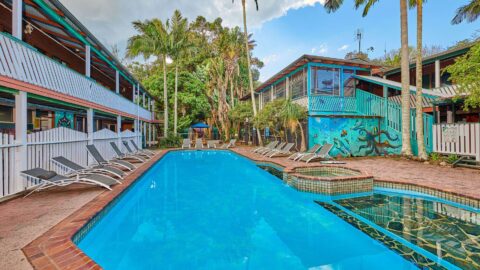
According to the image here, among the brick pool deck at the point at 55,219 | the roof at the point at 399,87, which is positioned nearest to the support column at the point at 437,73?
the roof at the point at 399,87

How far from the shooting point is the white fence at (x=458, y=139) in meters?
9.24

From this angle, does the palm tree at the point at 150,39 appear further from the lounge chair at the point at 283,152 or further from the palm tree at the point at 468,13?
the palm tree at the point at 468,13

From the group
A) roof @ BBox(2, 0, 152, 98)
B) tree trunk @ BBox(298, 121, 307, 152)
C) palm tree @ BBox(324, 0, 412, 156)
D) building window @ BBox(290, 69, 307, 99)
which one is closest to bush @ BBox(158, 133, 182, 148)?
roof @ BBox(2, 0, 152, 98)

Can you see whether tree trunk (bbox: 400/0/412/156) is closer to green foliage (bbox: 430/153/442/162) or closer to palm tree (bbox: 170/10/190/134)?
green foliage (bbox: 430/153/442/162)

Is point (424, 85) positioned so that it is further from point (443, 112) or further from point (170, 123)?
point (170, 123)

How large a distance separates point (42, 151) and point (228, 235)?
19.0ft

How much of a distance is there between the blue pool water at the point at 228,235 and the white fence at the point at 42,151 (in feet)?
7.75

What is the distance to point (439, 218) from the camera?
4.70 m

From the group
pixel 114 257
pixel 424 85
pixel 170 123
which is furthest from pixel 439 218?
pixel 170 123

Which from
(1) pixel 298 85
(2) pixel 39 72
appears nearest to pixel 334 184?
(2) pixel 39 72

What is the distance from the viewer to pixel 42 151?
20.3 feet

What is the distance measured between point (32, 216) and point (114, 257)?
1.95 meters

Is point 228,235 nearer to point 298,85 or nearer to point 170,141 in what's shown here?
point 298,85

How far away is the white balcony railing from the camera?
4832mm
